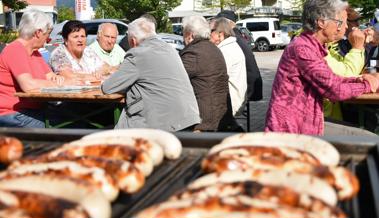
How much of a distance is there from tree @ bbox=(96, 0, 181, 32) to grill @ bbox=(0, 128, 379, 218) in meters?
32.8

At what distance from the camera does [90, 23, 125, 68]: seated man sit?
7316 mm

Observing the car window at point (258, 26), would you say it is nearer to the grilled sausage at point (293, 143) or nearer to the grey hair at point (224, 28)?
the grey hair at point (224, 28)

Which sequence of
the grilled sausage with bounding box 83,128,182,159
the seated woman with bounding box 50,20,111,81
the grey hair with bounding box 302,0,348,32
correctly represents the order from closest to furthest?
1. the grilled sausage with bounding box 83,128,182,159
2. the grey hair with bounding box 302,0,348,32
3. the seated woman with bounding box 50,20,111,81

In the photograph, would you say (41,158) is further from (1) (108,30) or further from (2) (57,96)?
(1) (108,30)

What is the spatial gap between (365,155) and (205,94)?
371 cm

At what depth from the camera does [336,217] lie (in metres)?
1.36

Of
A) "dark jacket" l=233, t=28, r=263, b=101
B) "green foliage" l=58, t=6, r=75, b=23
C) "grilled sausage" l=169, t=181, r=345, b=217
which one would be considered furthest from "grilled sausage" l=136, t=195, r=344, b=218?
"green foliage" l=58, t=6, r=75, b=23

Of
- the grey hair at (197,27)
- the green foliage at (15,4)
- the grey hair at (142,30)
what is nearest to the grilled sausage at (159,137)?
the grey hair at (142,30)

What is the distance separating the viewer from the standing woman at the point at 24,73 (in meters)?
4.76

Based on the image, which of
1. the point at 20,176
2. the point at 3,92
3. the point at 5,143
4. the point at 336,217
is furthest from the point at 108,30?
the point at 336,217

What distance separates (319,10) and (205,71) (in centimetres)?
217

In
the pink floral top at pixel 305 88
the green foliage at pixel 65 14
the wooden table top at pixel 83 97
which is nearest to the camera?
the pink floral top at pixel 305 88

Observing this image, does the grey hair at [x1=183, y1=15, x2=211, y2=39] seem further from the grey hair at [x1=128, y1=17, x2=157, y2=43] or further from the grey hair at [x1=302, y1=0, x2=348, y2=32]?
the grey hair at [x1=302, y1=0, x2=348, y2=32]

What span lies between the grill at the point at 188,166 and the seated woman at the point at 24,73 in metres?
2.12
